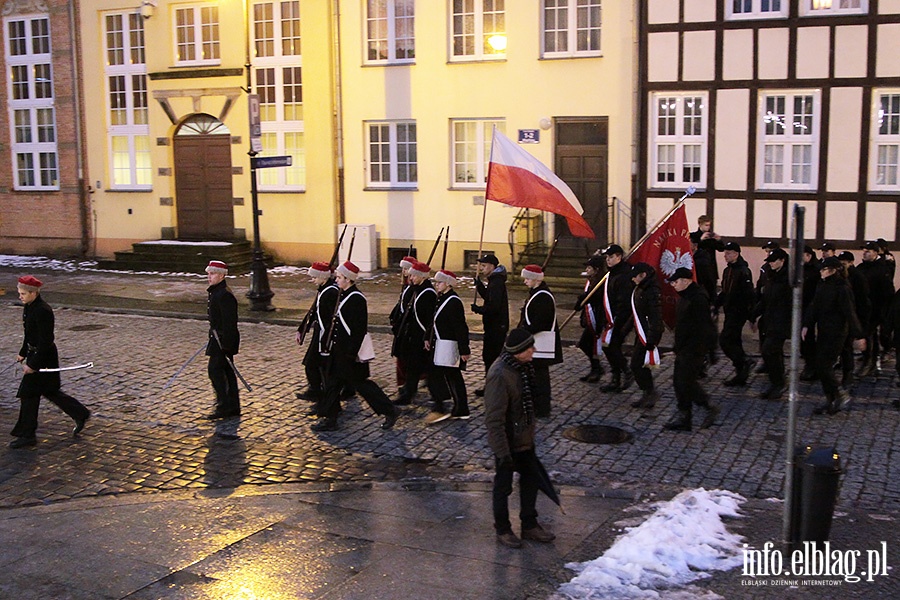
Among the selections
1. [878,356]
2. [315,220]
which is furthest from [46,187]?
[878,356]

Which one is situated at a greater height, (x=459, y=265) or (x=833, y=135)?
(x=833, y=135)

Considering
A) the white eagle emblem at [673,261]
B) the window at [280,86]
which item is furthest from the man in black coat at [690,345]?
the window at [280,86]

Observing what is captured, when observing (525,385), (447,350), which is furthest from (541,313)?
(525,385)

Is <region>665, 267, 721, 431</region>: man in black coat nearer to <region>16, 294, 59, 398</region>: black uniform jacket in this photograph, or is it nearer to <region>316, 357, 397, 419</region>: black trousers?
<region>316, 357, 397, 419</region>: black trousers

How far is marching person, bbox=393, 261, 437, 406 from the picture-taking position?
1089 cm

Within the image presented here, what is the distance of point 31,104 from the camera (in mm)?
26422

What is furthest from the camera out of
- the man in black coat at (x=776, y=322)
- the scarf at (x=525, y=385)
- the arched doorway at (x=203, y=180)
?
the arched doorway at (x=203, y=180)

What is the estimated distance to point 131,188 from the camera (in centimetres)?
2550

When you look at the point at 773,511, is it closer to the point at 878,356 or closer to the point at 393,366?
the point at 878,356

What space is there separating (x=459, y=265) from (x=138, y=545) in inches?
619

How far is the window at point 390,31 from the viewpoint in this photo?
2245 cm

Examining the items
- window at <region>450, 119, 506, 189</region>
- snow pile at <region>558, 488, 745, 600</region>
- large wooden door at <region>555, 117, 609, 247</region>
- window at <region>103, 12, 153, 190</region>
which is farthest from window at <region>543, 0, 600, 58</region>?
snow pile at <region>558, 488, 745, 600</region>

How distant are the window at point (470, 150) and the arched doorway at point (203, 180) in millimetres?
6149

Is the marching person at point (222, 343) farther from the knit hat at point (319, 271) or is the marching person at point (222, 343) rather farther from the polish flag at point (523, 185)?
the polish flag at point (523, 185)
